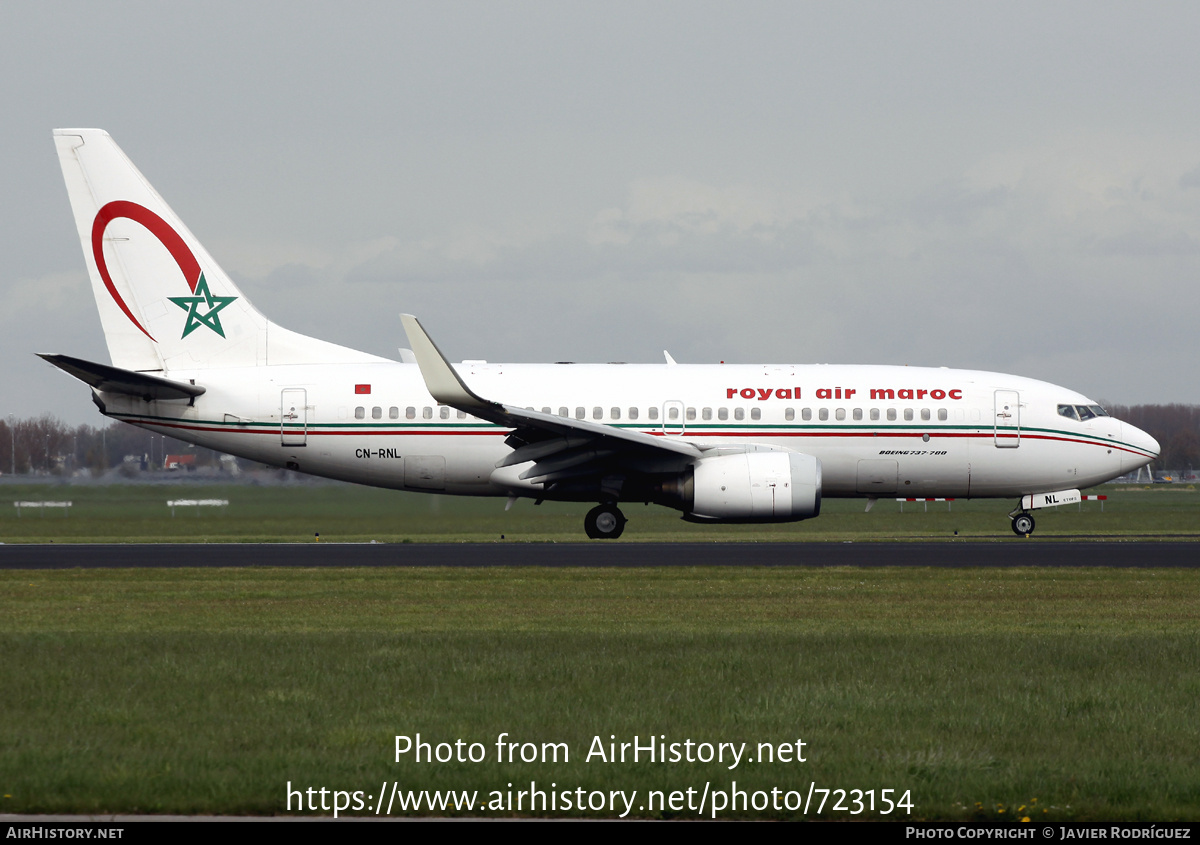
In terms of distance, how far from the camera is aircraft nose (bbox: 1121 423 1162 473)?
1158 inches

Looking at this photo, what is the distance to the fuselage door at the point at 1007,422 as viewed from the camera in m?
28.7

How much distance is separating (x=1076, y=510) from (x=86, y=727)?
46.2 metres

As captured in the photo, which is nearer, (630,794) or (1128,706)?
(630,794)

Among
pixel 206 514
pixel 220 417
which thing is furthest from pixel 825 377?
pixel 206 514

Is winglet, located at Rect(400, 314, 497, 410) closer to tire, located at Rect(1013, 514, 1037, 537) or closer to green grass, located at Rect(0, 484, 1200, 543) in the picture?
green grass, located at Rect(0, 484, 1200, 543)

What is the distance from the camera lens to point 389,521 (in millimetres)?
30766

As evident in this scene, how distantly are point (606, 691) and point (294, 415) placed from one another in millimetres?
19254

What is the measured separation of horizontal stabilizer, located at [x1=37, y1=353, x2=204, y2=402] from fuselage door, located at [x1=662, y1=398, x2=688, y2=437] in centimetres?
954

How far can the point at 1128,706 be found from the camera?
9.02 m

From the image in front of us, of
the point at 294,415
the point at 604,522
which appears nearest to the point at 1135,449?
the point at 604,522

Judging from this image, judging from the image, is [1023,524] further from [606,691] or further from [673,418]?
[606,691]

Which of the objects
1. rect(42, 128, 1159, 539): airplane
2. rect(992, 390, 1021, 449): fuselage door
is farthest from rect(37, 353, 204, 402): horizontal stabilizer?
rect(992, 390, 1021, 449): fuselage door
